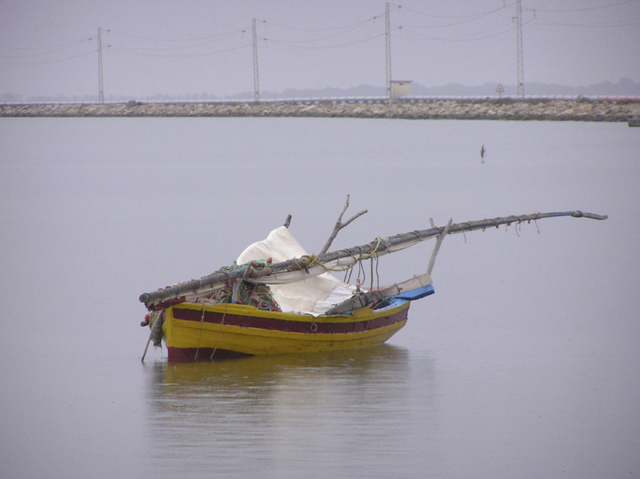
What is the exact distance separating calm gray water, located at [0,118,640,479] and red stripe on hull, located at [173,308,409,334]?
1.86ft

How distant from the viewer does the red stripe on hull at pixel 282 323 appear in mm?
12961

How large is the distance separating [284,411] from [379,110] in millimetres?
116849

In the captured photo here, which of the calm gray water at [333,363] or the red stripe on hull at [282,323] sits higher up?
the red stripe on hull at [282,323]

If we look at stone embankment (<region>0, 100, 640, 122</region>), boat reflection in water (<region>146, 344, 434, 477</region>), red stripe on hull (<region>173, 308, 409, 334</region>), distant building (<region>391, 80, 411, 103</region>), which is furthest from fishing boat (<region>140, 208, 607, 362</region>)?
distant building (<region>391, 80, 411, 103</region>)

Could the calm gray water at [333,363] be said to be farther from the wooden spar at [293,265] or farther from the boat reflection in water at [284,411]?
the wooden spar at [293,265]

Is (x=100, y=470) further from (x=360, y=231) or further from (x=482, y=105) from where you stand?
(x=482, y=105)

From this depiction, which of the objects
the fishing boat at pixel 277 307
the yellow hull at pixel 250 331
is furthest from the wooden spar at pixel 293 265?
the yellow hull at pixel 250 331

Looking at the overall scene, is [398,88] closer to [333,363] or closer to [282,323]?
[333,363]

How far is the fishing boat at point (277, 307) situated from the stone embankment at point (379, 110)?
8858cm

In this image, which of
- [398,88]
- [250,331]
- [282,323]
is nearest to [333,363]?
[282,323]

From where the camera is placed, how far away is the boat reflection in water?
9883 mm

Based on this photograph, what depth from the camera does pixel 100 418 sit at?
11758 millimetres

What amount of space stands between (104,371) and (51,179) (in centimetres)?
5009

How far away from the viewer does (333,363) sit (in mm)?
14258
